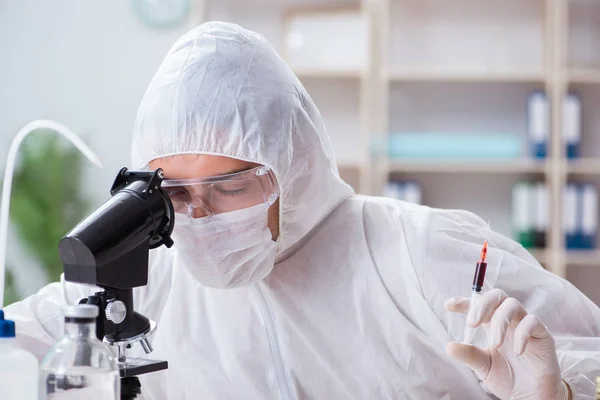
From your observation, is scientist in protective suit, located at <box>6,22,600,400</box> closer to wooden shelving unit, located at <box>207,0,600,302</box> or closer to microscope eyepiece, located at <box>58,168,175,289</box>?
microscope eyepiece, located at <box>58,168,175,289</box>

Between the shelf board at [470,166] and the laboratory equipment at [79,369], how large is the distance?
2985mm

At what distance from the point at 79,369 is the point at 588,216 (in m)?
3.28

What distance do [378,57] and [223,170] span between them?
8.93 ft

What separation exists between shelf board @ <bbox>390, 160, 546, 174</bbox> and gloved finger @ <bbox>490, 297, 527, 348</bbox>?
2.67m

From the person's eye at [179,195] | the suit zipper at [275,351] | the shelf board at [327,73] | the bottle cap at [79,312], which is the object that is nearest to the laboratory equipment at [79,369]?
the bottle cap at [79,312]

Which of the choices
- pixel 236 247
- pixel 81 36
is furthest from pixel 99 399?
pixel 81 36

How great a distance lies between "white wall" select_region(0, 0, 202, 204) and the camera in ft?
13.6

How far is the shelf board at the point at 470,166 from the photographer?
12.3 feet

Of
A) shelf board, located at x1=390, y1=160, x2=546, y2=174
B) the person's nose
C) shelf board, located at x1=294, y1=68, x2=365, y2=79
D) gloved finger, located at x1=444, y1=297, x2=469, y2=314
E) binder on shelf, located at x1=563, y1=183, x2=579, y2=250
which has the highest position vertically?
shelf board, located at x1=294, y1=68, x2=365, y2=79

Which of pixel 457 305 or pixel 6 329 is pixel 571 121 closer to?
pixel 457 305

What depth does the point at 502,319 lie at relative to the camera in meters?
1.13

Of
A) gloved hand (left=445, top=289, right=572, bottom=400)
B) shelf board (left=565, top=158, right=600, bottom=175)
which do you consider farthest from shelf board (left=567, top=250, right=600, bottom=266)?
gloved hand (left=445, top=289, right=572, bottom=400)

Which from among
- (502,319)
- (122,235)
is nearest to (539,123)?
(502,319)

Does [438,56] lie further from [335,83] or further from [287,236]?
[287,236]
